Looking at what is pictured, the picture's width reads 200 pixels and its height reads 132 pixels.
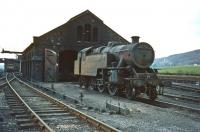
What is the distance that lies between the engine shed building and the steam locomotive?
37.3 ft

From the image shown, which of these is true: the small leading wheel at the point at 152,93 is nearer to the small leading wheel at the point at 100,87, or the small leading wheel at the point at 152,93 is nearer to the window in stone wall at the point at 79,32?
the small leading wheel at the point at 100,87

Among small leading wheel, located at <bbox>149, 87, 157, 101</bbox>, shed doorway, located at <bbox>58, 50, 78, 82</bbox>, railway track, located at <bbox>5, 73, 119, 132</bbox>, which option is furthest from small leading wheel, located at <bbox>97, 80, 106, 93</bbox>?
shed doorway, located at <bbox>58, 50, 78, 82</bbox>

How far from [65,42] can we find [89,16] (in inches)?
150

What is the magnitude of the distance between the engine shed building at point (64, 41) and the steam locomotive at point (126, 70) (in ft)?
37.3

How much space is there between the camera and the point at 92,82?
65.8 feet

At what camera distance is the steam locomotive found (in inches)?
579

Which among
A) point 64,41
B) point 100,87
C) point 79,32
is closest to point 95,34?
point 79,32

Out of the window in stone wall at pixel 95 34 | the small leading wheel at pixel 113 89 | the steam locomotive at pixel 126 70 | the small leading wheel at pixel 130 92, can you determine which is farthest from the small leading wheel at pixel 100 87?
the window in stone wall at pixel 95 34

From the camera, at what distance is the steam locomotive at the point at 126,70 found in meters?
14.7

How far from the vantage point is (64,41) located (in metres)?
30.9

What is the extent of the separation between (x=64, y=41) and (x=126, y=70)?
1616cm

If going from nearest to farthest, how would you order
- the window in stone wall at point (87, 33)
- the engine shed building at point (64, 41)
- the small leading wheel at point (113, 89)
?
the small leading wheel at point (113, 89) < the engine shed building at point (64, 41) < the window in stone wall at point (87, 33)

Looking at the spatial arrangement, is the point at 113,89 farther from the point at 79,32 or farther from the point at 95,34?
the point at 95,34

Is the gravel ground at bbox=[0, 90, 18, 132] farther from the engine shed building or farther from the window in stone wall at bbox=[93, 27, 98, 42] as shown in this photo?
the window in stone wall at bbox=[93, 27, 98, 42]
